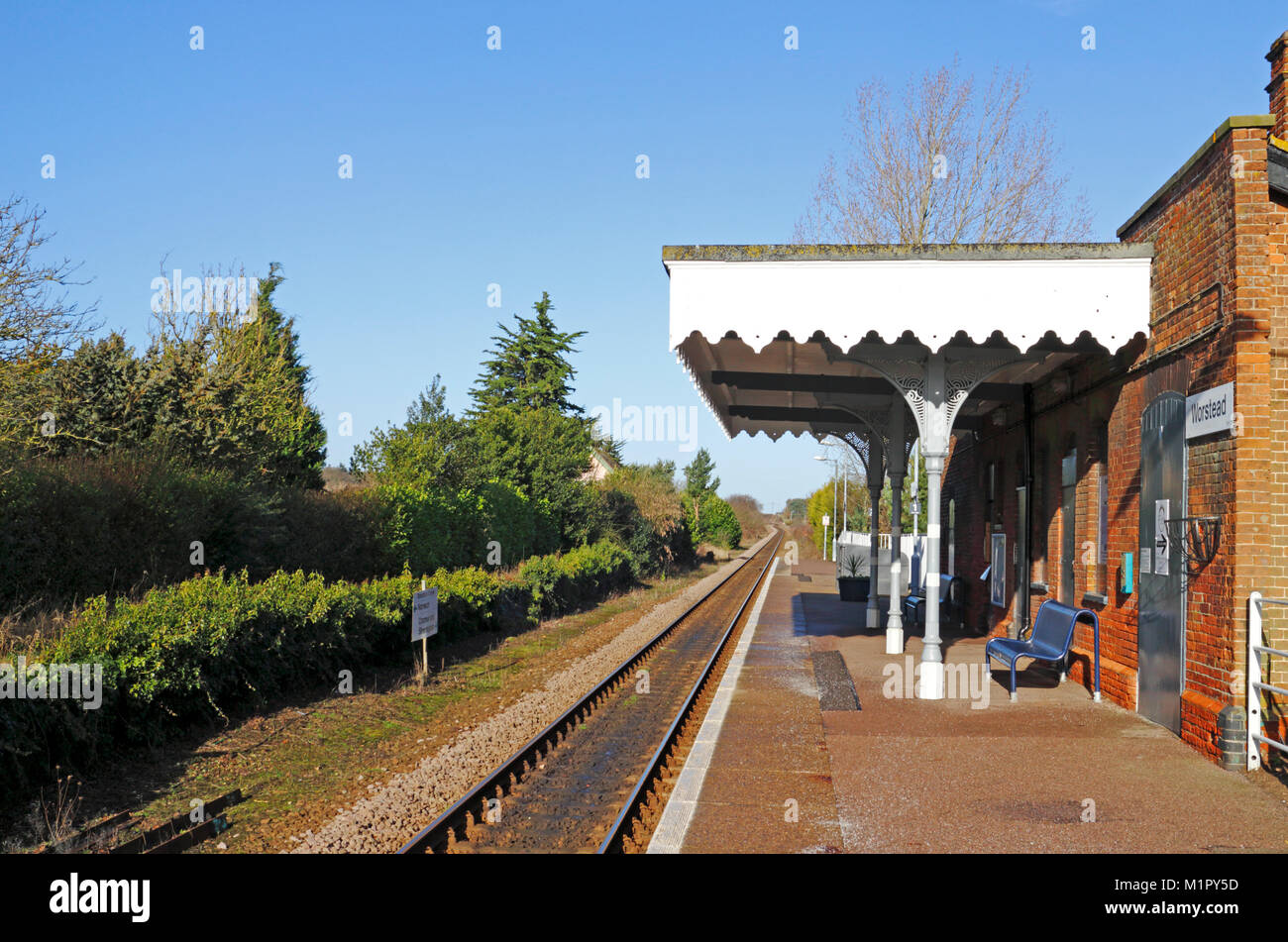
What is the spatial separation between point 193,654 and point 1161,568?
30.2 ft

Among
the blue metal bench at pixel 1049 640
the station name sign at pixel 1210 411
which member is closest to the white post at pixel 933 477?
the blue metal bench at pixel 1049 640

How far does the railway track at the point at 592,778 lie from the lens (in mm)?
6531

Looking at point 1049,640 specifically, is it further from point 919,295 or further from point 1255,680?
point 919,295

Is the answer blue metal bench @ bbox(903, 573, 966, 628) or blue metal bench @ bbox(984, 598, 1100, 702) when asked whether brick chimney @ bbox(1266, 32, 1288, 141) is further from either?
blue metal bench @ bbox(903, 573, 966, 628)

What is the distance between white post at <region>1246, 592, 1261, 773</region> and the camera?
24.8 feet

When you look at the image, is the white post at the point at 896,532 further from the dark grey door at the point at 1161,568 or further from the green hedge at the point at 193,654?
the green hedge at the point at 193,654

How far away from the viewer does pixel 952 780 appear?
7652 mm

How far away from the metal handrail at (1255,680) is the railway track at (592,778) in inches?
185
